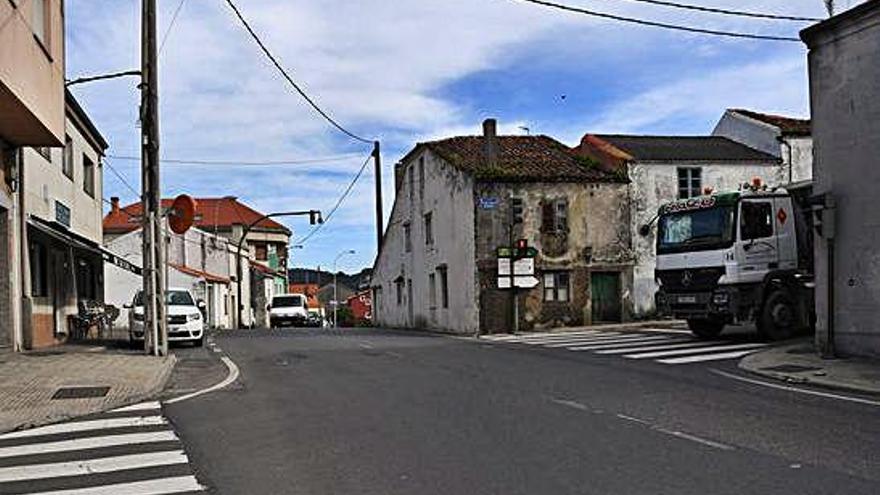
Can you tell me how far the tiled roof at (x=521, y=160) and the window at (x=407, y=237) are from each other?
14.4 feet

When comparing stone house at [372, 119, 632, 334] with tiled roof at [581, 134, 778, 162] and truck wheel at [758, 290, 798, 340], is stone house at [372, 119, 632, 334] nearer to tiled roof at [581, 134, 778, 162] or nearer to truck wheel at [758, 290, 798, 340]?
tiled roof at [581, 134, 778, 162]

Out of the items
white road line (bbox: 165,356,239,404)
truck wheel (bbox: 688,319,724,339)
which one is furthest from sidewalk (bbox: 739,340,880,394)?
white road line (bbox: 165,356,239,404)

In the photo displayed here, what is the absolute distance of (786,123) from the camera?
35.3m

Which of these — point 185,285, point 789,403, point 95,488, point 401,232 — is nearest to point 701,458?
point 789,403

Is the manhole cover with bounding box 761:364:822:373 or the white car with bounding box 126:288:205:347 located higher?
the white car with bounding box 126:288:205:347

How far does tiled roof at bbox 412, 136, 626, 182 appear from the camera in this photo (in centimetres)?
3303

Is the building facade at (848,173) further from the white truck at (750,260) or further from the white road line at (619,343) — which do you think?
the white road line at (619,343)

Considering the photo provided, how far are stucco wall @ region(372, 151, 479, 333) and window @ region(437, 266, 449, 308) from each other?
0.68 ft

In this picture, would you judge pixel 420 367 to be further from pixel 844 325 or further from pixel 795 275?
pixel 795 275

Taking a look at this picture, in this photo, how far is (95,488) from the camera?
23.8ft

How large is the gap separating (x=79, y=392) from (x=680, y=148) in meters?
26.2

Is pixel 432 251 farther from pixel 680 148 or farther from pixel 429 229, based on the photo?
pixel 680 148

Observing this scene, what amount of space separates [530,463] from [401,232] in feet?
119

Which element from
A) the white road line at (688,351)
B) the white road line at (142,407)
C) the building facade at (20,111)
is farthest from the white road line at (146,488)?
the white road line at (688,351)
